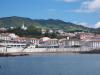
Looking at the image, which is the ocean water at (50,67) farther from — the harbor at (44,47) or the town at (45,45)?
the town at (45,45)

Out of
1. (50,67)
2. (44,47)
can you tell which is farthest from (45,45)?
(50,67)

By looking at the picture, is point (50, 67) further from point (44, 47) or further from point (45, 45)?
point (45, 45)

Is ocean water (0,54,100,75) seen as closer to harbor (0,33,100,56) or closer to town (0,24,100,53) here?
harbor (0,33,100,56)

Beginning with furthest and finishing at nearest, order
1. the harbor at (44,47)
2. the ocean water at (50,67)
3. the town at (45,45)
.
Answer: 1. the town at (45,45)
2. the harbor at (44,47)
3. the ocean water at (50,67)

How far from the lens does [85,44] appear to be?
104m

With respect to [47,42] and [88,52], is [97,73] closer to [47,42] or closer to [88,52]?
[88,52]

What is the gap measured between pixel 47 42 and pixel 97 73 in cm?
6885

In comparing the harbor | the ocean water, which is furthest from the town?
the ocean water

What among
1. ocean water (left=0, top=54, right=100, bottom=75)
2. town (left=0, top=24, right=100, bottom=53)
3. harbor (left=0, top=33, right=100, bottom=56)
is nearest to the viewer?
ocean water (left=0, top=54, right=100, bottom=75)

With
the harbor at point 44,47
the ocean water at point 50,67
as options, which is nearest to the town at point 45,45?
the harbor at point 44,47

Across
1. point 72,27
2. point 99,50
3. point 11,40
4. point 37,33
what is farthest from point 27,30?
point 72,27

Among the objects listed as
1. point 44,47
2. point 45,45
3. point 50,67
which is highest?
point 45,45

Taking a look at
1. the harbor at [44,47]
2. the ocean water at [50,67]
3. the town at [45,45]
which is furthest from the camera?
the town at [45,45]

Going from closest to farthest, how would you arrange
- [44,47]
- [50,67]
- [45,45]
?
[50,67]
[44,47]
[45,45]
